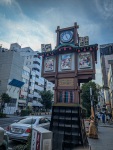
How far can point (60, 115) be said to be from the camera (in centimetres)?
632

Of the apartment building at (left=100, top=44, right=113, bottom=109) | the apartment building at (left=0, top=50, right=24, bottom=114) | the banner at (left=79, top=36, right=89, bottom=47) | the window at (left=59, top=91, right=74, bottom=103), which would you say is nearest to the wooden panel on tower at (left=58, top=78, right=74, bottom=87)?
the window at (left=59, top=91, right=74, bottom=103)

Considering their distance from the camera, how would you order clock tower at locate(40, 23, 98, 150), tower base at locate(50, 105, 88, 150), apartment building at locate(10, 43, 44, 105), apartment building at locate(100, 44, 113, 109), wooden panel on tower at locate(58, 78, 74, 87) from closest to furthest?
tower base at locate(50, 105, 88, 150)
clock tower at locate(40, 23, 98, 150)
wooden panel on tower at locate(58, 78, 74, 87)
apartment building at locate(100, 44, 113, 109)
apartment building at locate(10, 43, 44, 105)

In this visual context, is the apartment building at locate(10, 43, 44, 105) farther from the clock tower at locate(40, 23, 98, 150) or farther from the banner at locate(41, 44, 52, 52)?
the clock tower at locate(40, 23, 98, 150)

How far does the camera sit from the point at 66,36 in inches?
308

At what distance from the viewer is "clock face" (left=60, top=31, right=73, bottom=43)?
773cm

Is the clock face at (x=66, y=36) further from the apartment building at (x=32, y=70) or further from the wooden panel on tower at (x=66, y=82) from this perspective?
the apartment building at (x=32, y=70)

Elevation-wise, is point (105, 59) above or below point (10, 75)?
above

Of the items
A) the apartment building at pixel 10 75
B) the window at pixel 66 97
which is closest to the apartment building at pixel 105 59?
the apartment building at pixel 10 75

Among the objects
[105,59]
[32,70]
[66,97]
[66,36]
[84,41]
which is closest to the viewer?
[66,97]

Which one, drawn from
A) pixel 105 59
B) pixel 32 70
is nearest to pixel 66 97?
pixel 105 59

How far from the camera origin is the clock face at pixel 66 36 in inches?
304

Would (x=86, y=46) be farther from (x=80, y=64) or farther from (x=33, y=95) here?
(x=33, y=95)

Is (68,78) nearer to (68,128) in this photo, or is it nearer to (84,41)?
(84,41)

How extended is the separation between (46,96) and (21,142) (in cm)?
3840
